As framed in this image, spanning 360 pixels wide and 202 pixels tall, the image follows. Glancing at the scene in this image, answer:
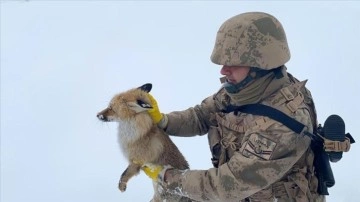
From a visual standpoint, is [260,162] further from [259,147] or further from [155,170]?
[155,170]

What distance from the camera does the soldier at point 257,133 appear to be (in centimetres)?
242

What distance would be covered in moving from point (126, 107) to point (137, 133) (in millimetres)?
178

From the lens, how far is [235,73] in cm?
261

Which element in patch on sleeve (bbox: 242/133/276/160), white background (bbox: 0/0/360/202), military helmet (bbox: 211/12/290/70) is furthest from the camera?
white background (bbox: 0/0/360/202)

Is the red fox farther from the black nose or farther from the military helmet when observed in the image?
the military helmet

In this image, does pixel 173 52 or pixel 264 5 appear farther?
pixel 264 5

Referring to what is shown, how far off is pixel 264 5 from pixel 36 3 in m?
5.84

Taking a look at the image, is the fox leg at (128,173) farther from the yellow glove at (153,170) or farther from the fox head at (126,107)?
the fox head at (126,107)

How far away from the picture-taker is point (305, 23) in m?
9.19

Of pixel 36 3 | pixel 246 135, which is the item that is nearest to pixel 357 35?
pixel 246 135

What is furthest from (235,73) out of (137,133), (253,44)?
(137,133)

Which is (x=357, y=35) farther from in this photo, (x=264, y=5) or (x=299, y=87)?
(x=299, y=87)

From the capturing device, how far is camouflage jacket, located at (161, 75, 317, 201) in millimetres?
2408

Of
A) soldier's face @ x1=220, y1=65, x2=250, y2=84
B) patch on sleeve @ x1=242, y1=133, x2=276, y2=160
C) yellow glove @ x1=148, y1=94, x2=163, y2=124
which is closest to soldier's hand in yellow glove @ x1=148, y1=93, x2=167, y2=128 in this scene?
yellow glove @ x1=148, y1=94, x2=163, y2=124
